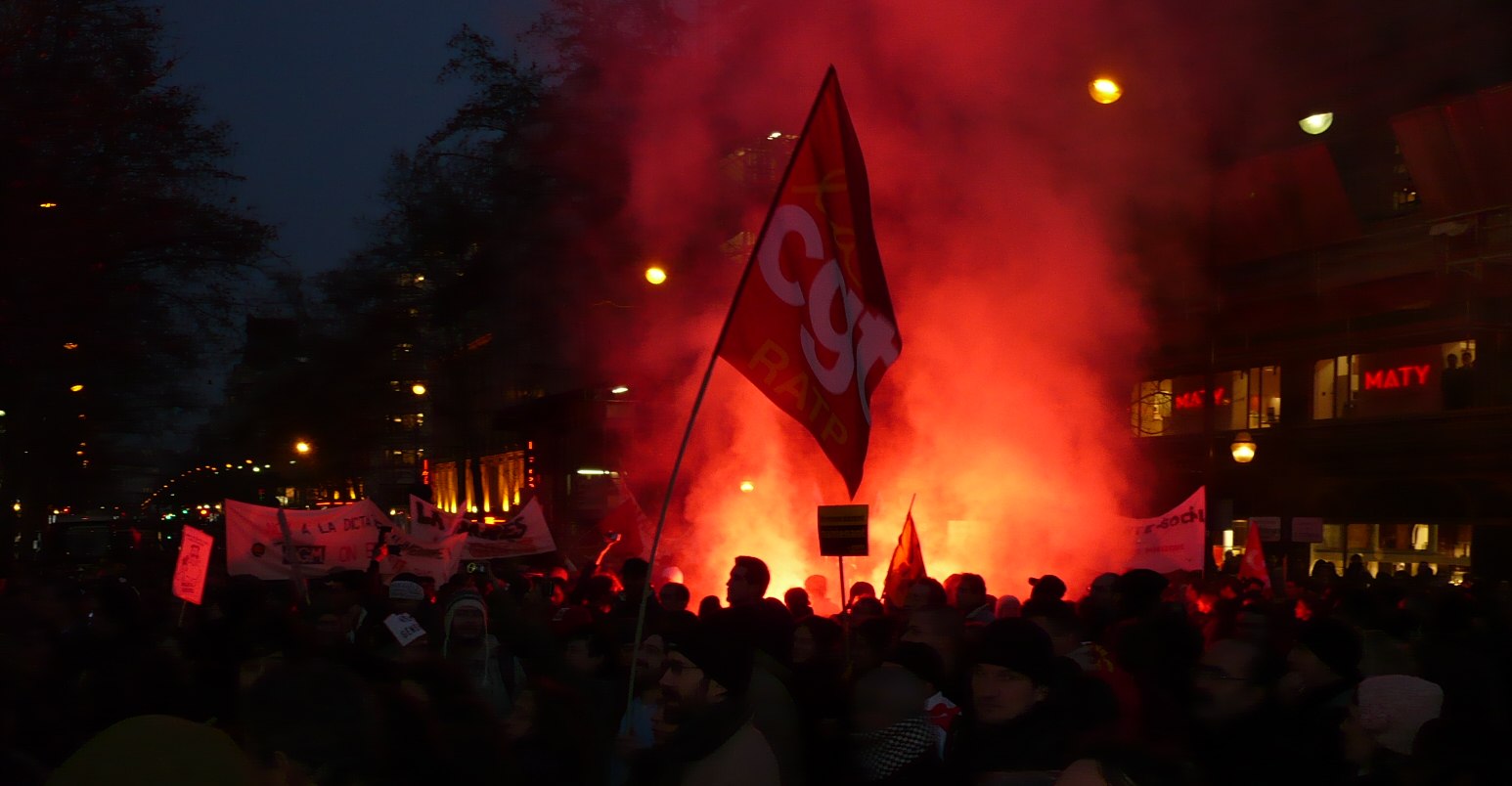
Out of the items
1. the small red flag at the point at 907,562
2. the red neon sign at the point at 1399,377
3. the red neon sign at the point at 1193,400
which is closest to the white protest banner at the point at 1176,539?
the small red flag at the point at 907,562

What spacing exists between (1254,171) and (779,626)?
16.6m

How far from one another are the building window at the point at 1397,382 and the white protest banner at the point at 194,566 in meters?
14.7

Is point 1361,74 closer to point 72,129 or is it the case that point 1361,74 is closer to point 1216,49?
point 1216,49

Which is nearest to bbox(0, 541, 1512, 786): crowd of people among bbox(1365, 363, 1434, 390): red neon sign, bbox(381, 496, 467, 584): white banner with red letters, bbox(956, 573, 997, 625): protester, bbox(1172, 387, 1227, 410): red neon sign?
bbox(956, 573, 997, 625): protester

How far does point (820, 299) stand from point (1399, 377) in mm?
15727

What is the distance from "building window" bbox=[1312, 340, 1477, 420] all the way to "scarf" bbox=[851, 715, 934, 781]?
54.6 feet

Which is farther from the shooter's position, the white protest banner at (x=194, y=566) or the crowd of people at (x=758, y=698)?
the white protest banner at (x=194, y=566)

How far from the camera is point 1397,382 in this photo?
18578 millimetres

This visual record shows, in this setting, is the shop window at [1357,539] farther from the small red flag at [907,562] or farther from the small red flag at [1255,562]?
the small red flag at [907,562]

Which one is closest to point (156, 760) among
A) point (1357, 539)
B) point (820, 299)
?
point (820, 299)

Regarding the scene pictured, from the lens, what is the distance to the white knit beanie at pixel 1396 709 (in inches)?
163

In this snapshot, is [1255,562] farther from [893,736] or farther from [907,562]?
[893,736]

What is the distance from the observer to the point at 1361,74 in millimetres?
16969

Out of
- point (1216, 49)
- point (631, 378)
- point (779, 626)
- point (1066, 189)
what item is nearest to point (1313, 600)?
point (779, 626)
